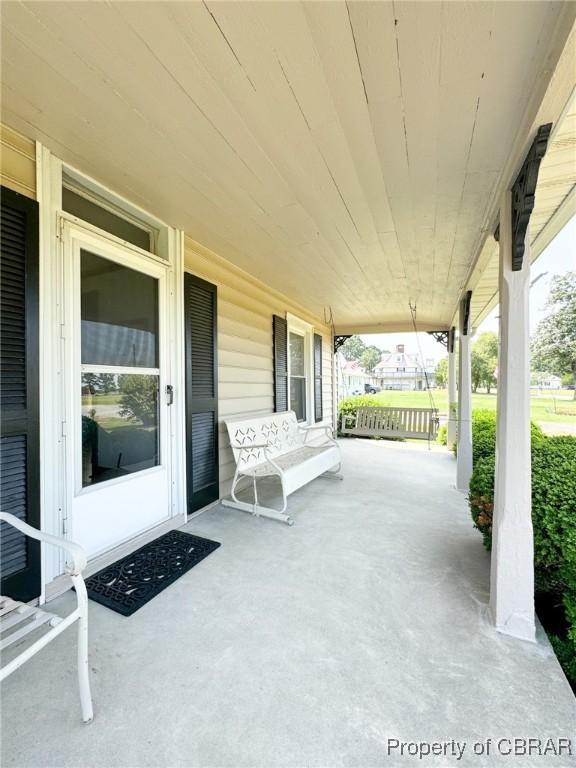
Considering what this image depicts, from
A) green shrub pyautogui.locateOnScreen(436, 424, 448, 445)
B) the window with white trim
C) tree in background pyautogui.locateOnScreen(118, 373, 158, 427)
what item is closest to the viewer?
tree in background pyautogui.locateOnScreen(118, 373, 158, 427)

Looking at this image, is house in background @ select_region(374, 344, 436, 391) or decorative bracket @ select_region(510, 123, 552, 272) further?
house in background @ select_region(374, 344, 436, 391)

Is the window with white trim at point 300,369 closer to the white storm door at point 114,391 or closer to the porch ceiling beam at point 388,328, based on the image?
the porch ceiling beam at point 388,328

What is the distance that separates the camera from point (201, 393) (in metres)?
3.04

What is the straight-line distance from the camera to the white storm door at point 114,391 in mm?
1962

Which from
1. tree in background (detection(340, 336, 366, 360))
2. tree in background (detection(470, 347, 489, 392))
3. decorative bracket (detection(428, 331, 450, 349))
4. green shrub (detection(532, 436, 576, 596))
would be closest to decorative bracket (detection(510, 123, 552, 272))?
green shrub (detection(532, 436, 576, 596))

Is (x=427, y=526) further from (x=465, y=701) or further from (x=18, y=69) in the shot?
(x=18, y=69)

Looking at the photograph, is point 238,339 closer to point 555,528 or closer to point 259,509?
point 259,509

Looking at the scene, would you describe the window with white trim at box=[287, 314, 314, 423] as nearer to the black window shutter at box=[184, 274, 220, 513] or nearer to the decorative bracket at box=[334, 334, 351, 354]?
the decorative bracket at box=[334, 334, 351, 354]

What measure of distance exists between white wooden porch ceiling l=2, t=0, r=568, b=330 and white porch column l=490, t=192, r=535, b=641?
0.65 m

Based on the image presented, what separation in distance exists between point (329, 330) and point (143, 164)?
19.0 feet

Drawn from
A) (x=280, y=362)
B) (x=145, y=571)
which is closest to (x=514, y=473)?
(x=145, y=571)

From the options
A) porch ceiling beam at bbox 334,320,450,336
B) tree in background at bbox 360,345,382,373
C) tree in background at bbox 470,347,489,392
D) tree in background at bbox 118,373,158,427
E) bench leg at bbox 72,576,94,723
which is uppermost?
tree in background at bbox 360,345,382,373

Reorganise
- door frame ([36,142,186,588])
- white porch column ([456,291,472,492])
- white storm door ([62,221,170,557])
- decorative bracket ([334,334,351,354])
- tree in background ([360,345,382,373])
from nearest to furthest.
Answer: door frame ([36,142,186,588]), white storm door ([62,221,170,557]), white porch column ([456,291,472,492]), decorative bracket ([334,334,351,354]), tree in background ([360,345,382,373])

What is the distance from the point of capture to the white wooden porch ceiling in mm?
1128
